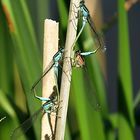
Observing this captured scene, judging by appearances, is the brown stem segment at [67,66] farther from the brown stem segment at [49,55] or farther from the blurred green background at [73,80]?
the blurred green background at [73,80]

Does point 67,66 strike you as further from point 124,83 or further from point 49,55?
point 124,83

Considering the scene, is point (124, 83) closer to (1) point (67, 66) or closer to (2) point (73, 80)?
(2) point (73, 80)

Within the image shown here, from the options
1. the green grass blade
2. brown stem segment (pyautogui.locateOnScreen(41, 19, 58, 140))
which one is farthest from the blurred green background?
brown stem segment (pyautogui.locateOnScreen(41, 19, 58, 140))

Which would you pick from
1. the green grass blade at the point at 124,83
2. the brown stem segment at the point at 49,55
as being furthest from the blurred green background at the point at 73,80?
the brown stem segment at the point at 49,55

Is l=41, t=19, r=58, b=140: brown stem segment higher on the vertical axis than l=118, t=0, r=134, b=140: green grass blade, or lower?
higher

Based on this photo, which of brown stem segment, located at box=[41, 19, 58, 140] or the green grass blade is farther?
the green grass blade

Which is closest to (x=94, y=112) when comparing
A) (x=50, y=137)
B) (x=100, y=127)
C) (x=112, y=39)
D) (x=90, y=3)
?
(x=100, y=127)

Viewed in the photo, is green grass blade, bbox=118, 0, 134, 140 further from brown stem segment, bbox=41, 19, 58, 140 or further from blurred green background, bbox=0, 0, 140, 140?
brown stem segment, bbox=41, 19, 58, 140

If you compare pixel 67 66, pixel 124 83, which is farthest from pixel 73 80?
pixel 67 66

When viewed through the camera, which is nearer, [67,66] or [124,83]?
[67,66]

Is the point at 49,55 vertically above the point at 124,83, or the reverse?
the point at 49,55

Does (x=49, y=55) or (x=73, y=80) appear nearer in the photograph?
(x=49, y=55)
